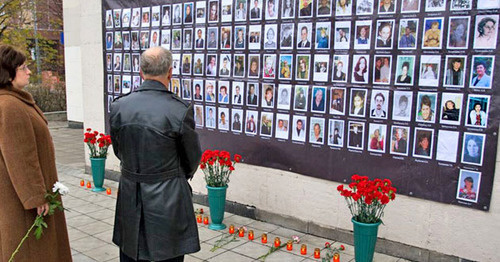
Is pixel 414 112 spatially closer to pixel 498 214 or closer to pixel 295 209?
pixel 498 214

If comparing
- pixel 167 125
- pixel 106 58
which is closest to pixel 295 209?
pixel 167 125

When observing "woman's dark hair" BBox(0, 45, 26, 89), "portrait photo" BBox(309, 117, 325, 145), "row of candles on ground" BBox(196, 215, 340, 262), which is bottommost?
"row of candles on ground" BBox(196, 215, 340, 262)

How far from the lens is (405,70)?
4.15 metres

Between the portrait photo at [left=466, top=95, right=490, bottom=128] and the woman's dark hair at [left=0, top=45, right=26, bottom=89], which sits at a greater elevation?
the woman's dark hair at [left=0, top=45, right=26, bottom=89]

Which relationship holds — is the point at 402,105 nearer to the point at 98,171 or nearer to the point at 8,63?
the point at 8,63

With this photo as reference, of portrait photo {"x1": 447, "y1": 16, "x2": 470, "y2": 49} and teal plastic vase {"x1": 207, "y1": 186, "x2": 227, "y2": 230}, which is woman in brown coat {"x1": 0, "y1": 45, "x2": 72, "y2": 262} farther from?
portrait photo {"x1": 447, "y1": 16, "x2": 470, "y2": 49}

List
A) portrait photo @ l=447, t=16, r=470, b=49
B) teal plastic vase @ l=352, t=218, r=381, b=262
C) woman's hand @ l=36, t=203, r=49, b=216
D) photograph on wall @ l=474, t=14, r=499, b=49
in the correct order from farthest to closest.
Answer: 1. teal plastic vase @ l=352, t=218, r=381, b=262
2. portrait photo @ l=447, t=16, r=470, b=49
3. photograph on wall @ l=474, t=14, r=499, b=49
4. woman's hand @ l=36, t=203, r=49, b=216

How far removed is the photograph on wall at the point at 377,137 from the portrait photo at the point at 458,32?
97 cm

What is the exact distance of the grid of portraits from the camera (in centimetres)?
384

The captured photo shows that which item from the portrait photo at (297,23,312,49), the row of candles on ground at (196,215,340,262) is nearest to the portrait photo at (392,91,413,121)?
the portrait photo at (297,23,312,49)

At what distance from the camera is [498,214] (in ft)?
12.4

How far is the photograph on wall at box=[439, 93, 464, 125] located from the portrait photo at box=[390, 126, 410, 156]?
0.34 meters

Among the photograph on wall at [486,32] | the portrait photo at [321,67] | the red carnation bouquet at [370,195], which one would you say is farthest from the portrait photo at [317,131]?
the photograph on wall at [486,32]

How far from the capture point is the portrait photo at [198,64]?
586cm
